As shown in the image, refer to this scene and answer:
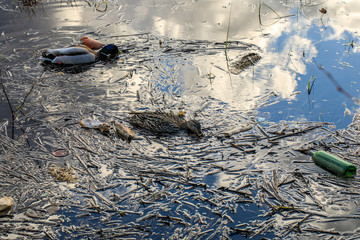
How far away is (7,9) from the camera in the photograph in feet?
25.3

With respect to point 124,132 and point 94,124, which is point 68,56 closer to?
point 94,124

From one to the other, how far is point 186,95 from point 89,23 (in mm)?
3030

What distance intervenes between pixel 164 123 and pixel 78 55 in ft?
7.27

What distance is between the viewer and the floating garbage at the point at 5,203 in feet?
10.6

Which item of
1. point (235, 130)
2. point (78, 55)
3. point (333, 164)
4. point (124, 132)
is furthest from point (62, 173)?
point (78, 55)

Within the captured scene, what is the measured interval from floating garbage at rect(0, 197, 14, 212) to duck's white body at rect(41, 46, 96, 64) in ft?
9.55

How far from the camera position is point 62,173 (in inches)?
145

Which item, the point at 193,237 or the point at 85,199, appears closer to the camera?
the point at 193,237

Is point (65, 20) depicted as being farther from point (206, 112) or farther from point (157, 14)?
point (206, 112)

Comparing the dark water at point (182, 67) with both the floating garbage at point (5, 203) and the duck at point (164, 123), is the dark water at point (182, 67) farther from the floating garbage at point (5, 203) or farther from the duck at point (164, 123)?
the floating garbage at point (5, 203)

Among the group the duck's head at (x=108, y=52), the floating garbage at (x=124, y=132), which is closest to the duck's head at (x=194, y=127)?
the floating garbage at (x=124, y=132)

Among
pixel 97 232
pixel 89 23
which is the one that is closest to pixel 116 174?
pixel 97 232

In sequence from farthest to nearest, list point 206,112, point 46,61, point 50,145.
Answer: point 46,61 < point 206,112 < point 50,145

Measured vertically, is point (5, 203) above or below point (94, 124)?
below
